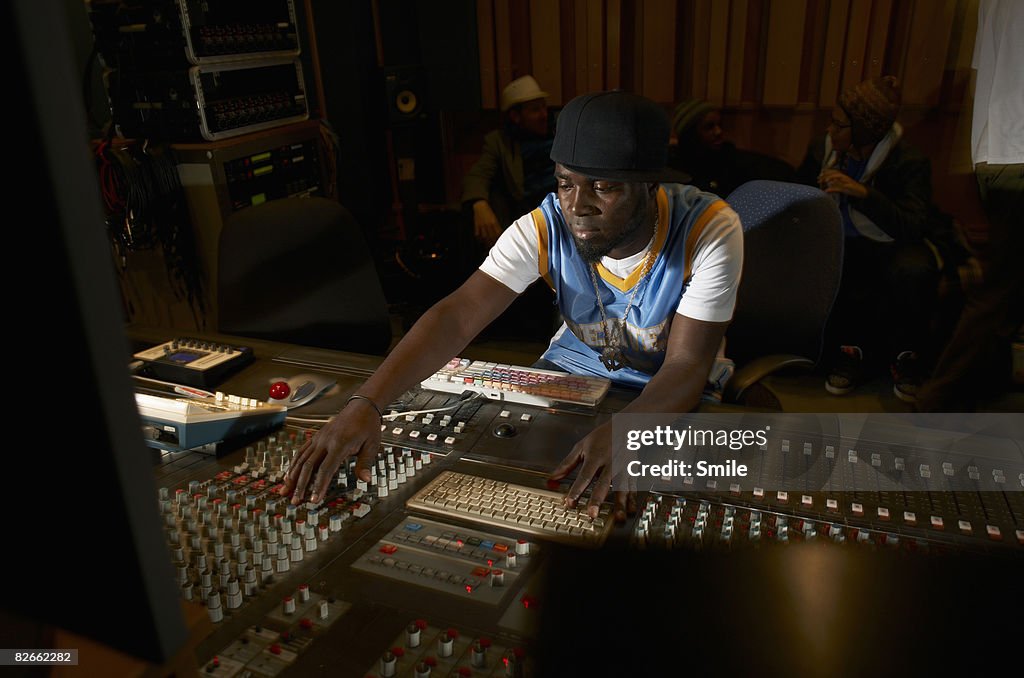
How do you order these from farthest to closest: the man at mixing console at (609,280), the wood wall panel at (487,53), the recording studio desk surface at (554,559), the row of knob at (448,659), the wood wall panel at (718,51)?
the wood wall panel at (487,53) < the wood wall panel at (718,51) < the man at mixing console at (609,280) < the row of knob at (448,659) < the recording studio desk surface at (554,559)

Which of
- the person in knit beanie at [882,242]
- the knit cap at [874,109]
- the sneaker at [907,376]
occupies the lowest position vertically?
the sneaker at [907,376]

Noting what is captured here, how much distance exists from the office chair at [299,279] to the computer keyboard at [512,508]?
1.06 metres

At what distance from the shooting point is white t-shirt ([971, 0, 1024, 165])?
204 centimetres

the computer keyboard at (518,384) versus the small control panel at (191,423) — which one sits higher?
the small control panel at (191,423)

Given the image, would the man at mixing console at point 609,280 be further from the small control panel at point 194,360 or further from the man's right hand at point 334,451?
the small control panel at point 194,360

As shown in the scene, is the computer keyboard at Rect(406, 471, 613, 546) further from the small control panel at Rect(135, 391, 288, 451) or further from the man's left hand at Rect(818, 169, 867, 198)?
the man's left hand at Rect(818, 169, 867, 198)

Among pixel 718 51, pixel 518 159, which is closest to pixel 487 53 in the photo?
pixel 518 159

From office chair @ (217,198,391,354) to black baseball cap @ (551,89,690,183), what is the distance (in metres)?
0.87

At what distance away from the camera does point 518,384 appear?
56.0 inches

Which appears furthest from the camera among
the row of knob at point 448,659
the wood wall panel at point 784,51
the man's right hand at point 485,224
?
the wood wall panel at point 784,51

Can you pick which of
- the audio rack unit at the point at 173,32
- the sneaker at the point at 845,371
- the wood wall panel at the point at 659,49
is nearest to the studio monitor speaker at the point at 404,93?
the audio rack unit at the point at 173,32

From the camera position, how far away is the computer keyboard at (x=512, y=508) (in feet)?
3.26

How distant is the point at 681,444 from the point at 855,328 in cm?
242

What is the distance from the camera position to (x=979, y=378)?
2811 millimetres
